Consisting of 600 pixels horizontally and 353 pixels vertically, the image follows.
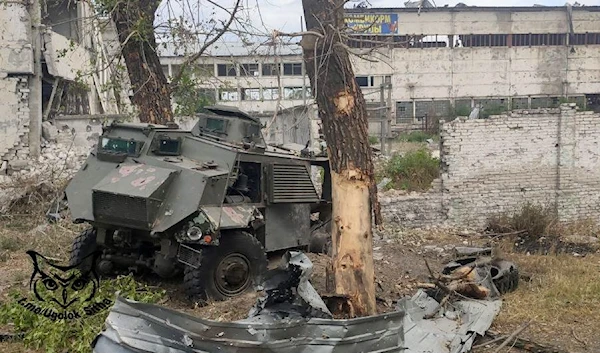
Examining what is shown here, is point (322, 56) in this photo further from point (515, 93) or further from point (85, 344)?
point (515, 93)

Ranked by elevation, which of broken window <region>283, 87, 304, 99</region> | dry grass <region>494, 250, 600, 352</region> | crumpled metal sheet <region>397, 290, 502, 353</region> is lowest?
dry grass <region>494, 250, 600, 352</region>

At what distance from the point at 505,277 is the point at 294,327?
446 centimetres

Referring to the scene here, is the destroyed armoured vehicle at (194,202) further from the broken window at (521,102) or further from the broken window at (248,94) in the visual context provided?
the broken window at (521,102)

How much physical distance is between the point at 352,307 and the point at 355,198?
989 mm

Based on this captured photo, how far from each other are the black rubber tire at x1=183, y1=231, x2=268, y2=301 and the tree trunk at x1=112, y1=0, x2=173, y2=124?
3882 mm

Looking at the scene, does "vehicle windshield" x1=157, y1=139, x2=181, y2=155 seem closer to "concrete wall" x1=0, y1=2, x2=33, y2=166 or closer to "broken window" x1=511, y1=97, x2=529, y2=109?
"concrete wall" x1=0, y1=2, x2=33, y2=166

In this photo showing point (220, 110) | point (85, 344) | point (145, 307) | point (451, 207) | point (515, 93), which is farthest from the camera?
point (515, 93)

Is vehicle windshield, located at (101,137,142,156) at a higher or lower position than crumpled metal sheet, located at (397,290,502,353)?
higher

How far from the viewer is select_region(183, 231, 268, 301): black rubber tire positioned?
6.63 meters

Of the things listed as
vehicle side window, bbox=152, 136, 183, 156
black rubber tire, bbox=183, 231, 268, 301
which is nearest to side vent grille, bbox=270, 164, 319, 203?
black rubber tire, bbox=183, 231, 268, 301

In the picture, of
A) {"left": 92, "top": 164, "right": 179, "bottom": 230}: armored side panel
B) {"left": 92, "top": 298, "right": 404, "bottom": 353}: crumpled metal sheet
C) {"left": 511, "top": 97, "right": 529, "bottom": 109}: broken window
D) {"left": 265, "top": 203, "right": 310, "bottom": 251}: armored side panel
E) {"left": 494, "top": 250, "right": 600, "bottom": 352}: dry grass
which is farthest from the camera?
{"left": 511, "top": 97, "right": 529, "bottom": 109}: broken window

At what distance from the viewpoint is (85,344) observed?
520 centimetres

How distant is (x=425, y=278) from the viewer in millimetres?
8328

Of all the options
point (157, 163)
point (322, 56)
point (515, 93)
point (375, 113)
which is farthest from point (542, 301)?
point (515, 93)
